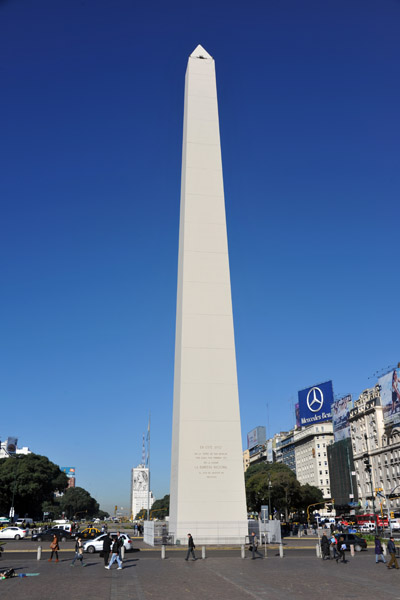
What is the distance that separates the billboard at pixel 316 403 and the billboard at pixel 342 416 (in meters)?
2.68

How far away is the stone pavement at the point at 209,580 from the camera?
13492 millimetres

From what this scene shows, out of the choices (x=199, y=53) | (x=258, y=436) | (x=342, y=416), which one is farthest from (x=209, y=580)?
(x=258, y=436)

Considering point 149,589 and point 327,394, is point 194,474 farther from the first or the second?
point 327,394

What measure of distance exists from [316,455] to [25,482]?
67.3 meters

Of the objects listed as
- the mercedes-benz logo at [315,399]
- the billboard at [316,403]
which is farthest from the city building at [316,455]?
the mercedes-benz logo at [315,399]

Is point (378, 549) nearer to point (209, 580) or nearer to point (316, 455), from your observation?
point (209, 580)

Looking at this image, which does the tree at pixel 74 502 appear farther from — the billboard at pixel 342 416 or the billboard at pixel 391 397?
the billboard at pixel 391 397

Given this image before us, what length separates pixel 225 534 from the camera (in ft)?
96.8

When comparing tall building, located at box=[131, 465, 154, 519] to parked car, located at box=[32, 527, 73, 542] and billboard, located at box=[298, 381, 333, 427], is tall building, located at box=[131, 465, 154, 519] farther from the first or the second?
parked car, located at box=[32, 527, 73, 542]

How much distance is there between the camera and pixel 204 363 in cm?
3253

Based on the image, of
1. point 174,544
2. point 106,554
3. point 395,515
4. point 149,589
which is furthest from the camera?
point 395,515

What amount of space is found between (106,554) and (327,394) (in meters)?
85.0

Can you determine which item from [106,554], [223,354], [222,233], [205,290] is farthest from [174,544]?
[222,233]

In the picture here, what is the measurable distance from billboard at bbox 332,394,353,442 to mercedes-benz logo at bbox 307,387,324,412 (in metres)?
3.18
